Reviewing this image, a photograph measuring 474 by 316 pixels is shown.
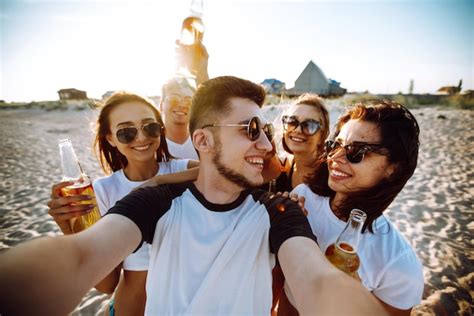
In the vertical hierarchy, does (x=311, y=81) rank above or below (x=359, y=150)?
above

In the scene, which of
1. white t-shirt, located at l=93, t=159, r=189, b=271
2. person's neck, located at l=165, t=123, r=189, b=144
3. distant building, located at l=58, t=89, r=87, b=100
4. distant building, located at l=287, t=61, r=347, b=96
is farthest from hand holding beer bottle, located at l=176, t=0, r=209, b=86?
distant building, located at l=58, t=89, r=87, b=100

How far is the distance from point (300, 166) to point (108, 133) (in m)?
2.26

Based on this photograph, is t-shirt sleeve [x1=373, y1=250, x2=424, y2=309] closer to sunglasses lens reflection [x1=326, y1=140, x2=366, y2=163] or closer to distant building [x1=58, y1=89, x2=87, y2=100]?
sunglasses lens reflection [x1=326, y1=140, x2=366, y2=163]

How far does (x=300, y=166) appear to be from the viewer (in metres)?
3.06

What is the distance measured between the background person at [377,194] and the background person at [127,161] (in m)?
1.36

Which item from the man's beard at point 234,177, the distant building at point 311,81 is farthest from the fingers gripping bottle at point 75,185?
the distant building at point 311,81

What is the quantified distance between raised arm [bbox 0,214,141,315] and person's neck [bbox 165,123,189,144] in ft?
8.25

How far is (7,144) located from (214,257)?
16801mm

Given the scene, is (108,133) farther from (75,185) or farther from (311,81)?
(311,81)

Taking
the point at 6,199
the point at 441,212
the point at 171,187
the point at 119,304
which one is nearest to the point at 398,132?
the point at 171,187

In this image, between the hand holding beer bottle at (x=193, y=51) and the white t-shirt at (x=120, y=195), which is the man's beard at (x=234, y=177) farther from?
the hand holding beer bottle at (x=193, y=51)

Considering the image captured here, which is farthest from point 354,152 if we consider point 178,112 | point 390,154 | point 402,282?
point 178,112

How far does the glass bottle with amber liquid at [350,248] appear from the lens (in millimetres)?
1312

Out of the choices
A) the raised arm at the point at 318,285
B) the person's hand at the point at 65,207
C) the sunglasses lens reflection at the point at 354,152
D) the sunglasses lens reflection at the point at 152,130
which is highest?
the sunglasses lens reflection at the point at 152,130
